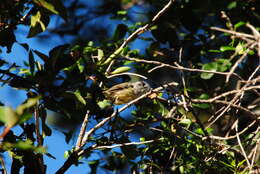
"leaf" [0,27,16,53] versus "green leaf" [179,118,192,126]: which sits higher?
"leaf" [0,27,16,53]

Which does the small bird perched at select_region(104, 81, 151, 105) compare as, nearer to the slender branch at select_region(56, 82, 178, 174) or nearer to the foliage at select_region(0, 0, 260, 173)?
the foliage at select_region(0, 0, 260, 173)

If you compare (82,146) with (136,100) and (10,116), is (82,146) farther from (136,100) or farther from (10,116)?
(10,116)

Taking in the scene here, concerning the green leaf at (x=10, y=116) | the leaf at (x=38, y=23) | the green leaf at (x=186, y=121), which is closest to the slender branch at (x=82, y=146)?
the green leaf at (x=186, y=121)

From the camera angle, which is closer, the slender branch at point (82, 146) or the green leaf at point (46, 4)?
the green leaf at point (46, 4)

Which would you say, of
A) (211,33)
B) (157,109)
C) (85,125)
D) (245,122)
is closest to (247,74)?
(245,122)

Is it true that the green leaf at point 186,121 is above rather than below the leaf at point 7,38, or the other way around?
below

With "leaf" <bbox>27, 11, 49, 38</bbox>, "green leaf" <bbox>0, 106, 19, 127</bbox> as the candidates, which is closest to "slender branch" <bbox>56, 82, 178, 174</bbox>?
"leaf" <bbox>27, 11, 49, 38</bbox>

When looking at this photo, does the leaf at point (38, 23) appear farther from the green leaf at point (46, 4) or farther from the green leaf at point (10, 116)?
the green leaf at point (10, 116)

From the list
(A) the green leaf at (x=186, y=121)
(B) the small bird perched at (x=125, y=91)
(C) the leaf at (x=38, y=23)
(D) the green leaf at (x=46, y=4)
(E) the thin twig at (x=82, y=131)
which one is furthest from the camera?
(B) the small bird perched at (x=125, y=91)

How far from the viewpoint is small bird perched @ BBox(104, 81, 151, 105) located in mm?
3201

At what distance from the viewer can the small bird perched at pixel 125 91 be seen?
3.20 m

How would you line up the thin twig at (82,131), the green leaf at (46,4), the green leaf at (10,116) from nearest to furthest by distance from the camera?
the green leaf at (10,116) < the green leaf at (46,4) < the thin twig at (82,131)

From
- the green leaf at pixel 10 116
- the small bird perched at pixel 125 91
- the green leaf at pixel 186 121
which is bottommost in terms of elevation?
the green leaf at pixel 10 116

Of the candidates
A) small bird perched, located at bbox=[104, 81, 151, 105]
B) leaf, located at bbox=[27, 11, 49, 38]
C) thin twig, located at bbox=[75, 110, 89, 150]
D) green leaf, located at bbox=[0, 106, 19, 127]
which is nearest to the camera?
green leaf, located at bbox=[0, 106, 19, 127]
